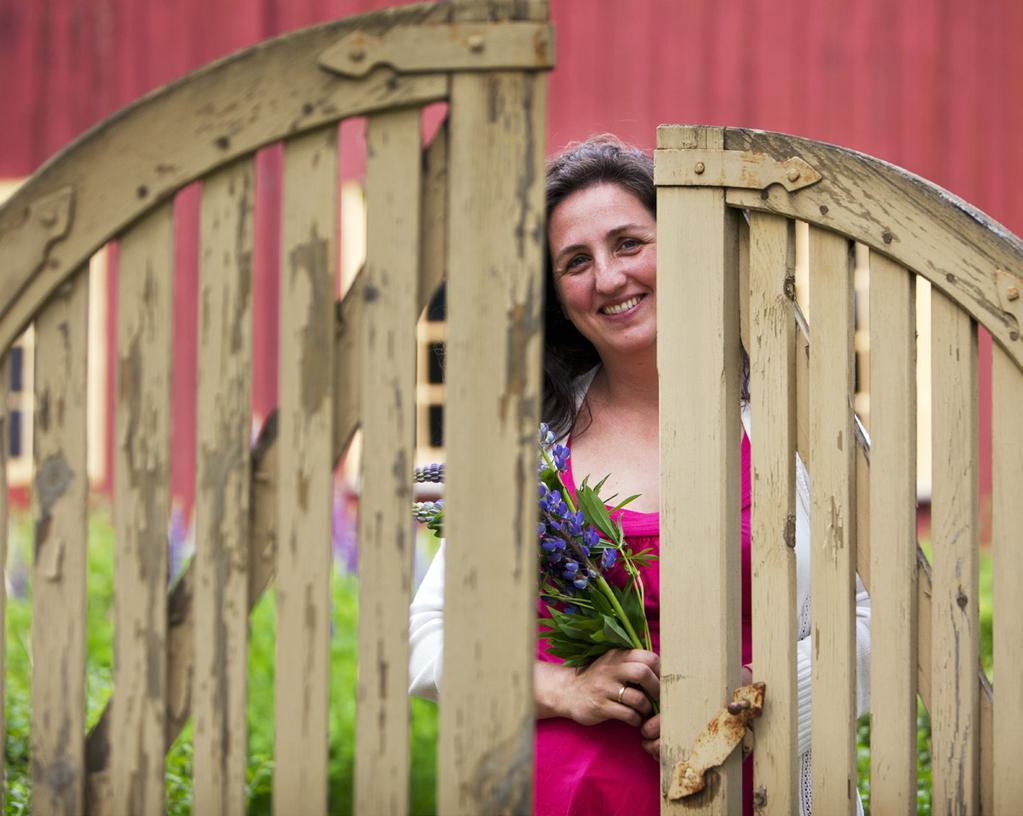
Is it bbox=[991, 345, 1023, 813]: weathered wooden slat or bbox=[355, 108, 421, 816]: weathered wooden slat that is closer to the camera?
bbox=[355, 108, 421, 816]: weathered wooden slat

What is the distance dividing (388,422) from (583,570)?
0.68 m

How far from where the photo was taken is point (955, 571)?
1.89 m

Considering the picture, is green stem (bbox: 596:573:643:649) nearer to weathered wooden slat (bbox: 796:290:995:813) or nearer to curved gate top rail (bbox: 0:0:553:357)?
weathered wooden slat (bbox: 796:290:995:813)

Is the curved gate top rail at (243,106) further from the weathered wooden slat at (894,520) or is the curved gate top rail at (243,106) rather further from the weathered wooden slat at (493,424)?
the weathered wooden slat at (894,520)

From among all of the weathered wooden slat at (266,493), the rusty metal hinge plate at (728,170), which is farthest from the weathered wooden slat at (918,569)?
the weathered wooden slat at (266,493)

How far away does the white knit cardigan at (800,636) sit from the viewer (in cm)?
210

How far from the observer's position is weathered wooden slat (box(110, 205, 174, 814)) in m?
1.60

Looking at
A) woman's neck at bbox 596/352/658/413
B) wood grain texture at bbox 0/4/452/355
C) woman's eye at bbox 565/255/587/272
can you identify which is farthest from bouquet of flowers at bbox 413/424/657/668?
wood grain texture at bbox 0/4/452/355

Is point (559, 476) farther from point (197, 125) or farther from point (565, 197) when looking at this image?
point (197, 125)

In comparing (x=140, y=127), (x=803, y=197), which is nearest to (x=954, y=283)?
(x=803, y=197)

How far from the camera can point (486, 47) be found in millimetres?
1539

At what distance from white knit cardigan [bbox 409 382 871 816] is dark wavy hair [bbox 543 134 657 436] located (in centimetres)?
39

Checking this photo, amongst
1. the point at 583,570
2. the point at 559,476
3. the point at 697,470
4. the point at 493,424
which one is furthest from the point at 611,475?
the point at 493,424

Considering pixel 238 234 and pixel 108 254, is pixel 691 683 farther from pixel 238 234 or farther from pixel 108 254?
pixel 108 254
